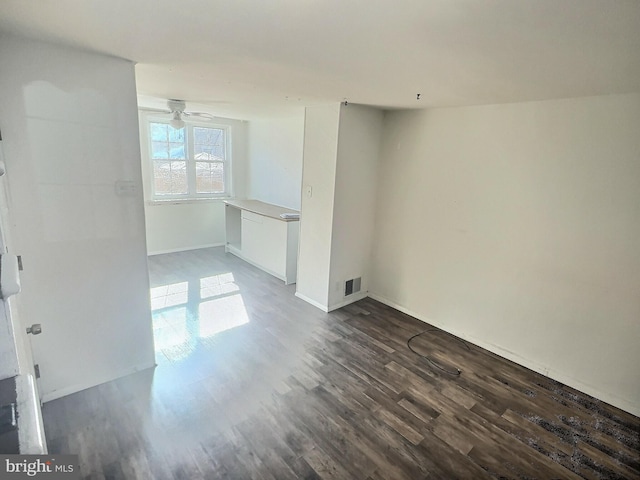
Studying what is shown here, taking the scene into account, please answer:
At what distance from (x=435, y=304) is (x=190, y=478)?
2753mm

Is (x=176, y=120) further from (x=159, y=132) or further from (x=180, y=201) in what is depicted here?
(x=180, y=201)

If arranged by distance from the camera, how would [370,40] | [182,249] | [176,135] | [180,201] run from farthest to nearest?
[182,249], [180,201], [176,135], [370,40]

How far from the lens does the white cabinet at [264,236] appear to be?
4453 mm

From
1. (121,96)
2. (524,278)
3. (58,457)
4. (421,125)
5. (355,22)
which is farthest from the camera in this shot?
(421,125)

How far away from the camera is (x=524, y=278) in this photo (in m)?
2.89

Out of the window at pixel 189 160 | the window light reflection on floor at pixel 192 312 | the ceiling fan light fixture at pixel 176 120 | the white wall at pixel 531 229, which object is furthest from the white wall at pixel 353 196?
the window at pixel 189 160

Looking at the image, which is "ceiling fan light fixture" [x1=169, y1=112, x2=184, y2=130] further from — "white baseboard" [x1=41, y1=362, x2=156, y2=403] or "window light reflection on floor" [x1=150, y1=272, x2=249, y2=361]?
"white baseboard" [x1=41, y1=362, x2=156, y2=403]

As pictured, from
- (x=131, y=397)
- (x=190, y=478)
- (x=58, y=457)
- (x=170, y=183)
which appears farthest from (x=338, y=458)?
(x=170, y=183)

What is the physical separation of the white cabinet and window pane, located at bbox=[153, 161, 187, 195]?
842 millimetres

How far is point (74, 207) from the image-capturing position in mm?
2135

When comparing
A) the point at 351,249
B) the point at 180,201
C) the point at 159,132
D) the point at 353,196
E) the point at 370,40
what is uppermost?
the point at 370,40

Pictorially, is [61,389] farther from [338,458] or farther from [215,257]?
[215,257]

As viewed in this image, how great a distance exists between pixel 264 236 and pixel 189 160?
6.92 ft

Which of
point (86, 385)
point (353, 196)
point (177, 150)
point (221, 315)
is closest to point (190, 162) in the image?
point (177, 150)
